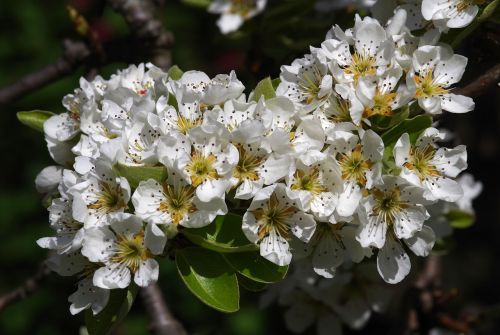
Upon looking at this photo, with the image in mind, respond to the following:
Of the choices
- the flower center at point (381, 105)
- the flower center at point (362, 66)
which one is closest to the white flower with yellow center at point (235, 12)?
the flower center at point (362, 66)

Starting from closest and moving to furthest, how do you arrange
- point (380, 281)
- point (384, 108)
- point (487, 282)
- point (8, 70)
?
1. point (384, 108)
2. point (380, 281)
3. point (487, 282)
4. point (8, 70)

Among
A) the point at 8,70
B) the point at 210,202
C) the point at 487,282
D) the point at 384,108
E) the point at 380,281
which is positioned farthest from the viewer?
the point at 8,70

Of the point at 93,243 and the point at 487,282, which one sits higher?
the point at 93,243

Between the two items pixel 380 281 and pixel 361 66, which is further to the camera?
pixel 380 281

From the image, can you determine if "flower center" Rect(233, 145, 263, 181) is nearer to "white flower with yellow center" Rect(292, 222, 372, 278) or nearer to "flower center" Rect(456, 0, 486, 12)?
"white flower with yellow center" Rect(292, 222, 372, 278)

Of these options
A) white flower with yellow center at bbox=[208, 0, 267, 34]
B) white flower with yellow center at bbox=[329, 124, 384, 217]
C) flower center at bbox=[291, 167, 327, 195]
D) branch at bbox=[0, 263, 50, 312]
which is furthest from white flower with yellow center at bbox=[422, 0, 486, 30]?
branch at bbox=[0, 263, 50, 312]

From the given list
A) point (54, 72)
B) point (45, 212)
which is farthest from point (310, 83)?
point (45, 212)

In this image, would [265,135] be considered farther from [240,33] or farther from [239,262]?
[240,33]

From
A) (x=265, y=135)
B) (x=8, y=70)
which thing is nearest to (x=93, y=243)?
(x=265, y=135)
